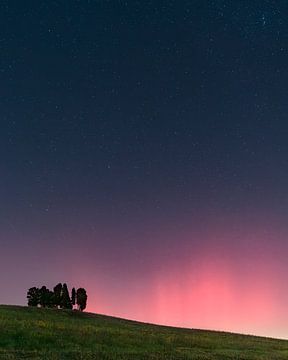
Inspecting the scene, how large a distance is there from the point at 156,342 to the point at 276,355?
31.0ft

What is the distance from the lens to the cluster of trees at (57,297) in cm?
9319

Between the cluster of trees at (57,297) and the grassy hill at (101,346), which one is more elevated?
the cluster of trees at (57,297)

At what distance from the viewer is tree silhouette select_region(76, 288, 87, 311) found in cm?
9256

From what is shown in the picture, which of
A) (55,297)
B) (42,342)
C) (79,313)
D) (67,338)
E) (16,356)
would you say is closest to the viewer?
(16,356)

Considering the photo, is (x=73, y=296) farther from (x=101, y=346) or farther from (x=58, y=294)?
(x=101, y=346)

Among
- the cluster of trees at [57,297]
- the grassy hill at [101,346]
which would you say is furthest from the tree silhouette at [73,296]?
the grassy hill at [101,346]

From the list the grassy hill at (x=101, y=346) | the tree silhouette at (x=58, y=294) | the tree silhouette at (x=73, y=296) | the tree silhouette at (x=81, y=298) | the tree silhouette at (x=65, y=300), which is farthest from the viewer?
the tree silhouette at (x=58, y=294)

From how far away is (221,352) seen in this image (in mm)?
40812

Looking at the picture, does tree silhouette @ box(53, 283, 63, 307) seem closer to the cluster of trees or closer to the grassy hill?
the cluster of trees

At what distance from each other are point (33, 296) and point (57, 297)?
4.73 meters

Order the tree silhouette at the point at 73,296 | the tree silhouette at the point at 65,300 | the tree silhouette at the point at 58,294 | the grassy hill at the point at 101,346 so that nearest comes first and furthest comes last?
the grassy hill at the point at 101,346
the tree silhouette at the point at 73,296
the tree silhouette at the point at 65,300
the tree silhouette at the point at 58,294

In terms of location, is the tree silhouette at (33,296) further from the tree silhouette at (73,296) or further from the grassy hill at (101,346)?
the grassy hill at (101,346)

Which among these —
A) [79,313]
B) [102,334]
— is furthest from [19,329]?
[79,313]

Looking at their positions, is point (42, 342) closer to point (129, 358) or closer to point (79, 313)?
point (129, 358)
